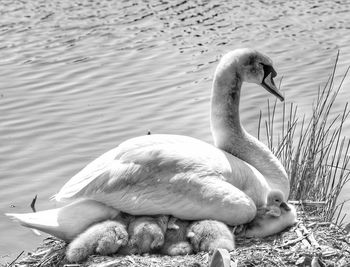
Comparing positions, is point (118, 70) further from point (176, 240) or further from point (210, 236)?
point (210, 236)

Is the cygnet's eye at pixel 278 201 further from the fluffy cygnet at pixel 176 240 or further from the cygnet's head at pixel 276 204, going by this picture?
the fluffy cygnet at pixel 176 240

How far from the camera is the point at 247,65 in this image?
816cm

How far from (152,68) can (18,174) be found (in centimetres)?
484

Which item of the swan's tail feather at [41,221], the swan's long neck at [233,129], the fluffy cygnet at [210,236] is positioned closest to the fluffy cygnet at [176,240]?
the fluffy cygnet at [210,236]

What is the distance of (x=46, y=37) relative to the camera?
17.7m

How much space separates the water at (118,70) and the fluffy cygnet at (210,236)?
298 centimetres

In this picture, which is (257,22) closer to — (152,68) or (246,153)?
(152,68)

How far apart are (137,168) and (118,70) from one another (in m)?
8.53

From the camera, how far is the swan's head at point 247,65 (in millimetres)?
8094

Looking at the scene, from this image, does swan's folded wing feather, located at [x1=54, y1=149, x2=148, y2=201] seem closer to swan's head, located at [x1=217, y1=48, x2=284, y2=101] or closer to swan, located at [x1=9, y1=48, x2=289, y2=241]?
swan, located at [x1=9, y1=48, x2=289, y2=241]

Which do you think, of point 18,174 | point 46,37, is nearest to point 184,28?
point 46,37

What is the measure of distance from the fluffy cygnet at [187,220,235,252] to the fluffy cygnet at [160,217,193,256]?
0.20 ft

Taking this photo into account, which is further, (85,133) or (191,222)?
(85,133)

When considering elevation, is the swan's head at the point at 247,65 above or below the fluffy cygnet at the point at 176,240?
above
